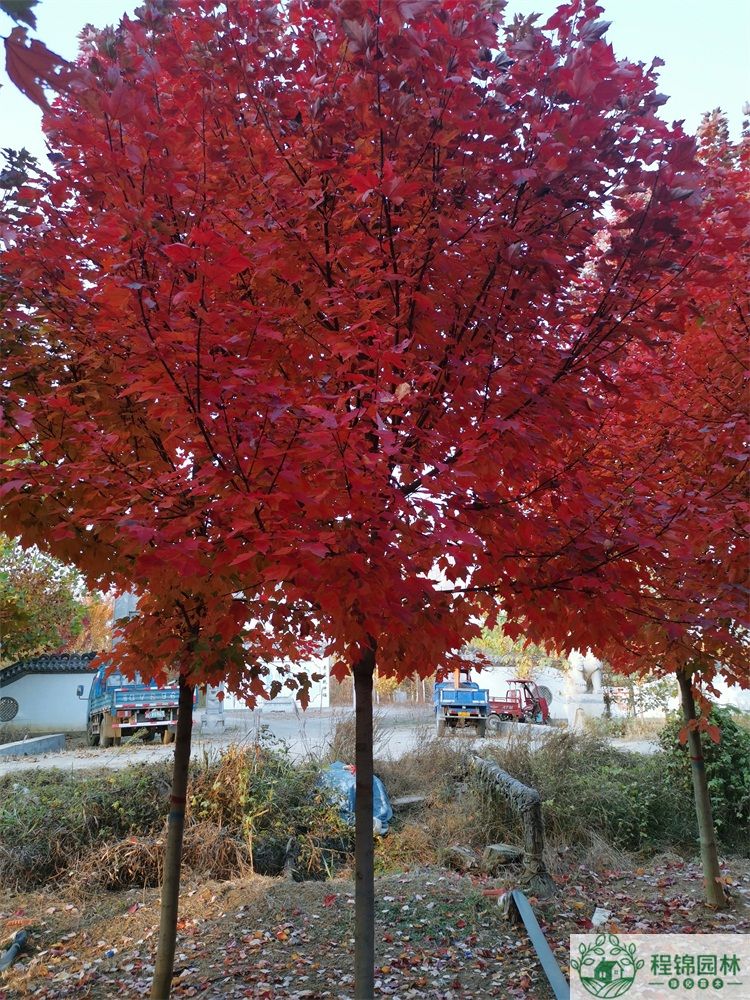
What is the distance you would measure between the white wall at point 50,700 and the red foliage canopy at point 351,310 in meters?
19.4

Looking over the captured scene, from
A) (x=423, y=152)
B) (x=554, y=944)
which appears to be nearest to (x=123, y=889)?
(x=554, y=944)

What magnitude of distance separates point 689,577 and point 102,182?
3410mm

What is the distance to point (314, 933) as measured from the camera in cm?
445

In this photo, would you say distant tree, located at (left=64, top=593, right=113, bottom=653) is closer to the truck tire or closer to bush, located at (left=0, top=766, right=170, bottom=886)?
the truck tire

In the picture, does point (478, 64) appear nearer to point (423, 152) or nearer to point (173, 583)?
point (423, 152)

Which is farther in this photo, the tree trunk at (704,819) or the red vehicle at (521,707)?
the red vehicle at (521,707)

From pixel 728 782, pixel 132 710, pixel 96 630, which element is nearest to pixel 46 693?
pixel 96 630

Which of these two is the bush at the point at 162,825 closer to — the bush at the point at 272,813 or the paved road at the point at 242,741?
the bush at the point at 272,813

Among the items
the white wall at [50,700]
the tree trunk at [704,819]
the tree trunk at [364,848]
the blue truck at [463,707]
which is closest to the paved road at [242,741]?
the blue truck at [463,707]

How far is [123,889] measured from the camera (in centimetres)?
549

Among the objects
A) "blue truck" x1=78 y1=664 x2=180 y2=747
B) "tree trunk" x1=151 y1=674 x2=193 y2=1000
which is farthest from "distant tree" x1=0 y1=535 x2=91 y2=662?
"tree trunk" x1=151 y1=674 x2=193 y2=1000

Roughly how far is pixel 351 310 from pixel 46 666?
20.8 meters

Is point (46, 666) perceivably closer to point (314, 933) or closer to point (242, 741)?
point (242, 741)

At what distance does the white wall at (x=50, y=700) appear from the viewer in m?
19.6
